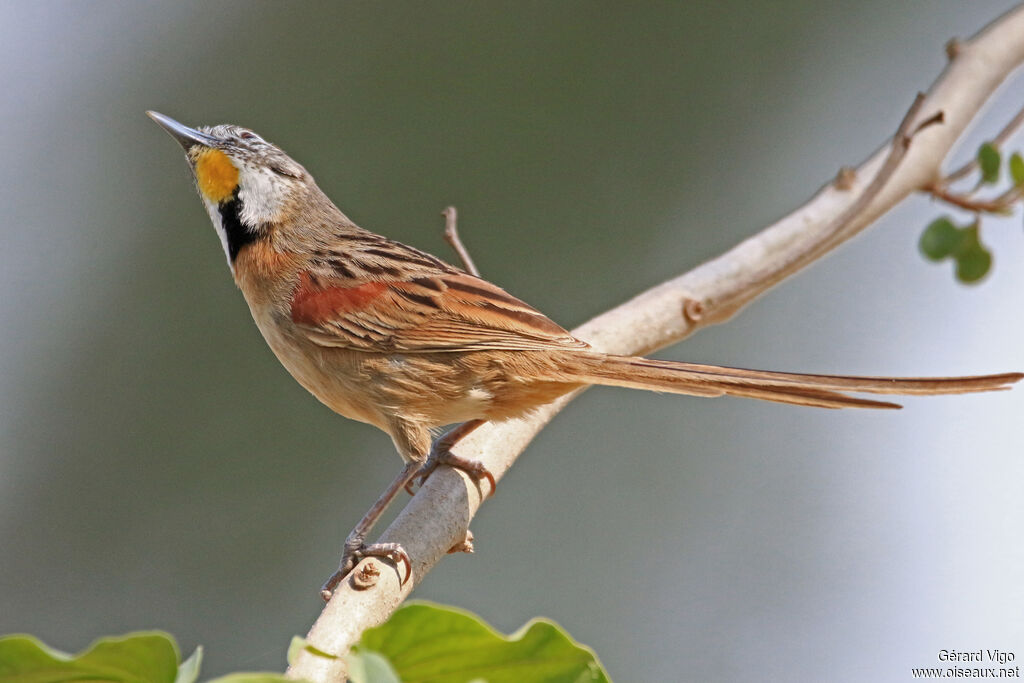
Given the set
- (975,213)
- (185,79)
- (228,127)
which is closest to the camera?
(975,213)

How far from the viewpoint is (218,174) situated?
394 centimetres

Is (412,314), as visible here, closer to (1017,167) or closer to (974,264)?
(974,264)

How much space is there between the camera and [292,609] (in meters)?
7.98

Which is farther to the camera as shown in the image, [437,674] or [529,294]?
[529,294]

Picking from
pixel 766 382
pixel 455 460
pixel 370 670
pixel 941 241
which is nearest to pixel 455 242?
pixel 455 460

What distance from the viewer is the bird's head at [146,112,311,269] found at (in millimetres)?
3910

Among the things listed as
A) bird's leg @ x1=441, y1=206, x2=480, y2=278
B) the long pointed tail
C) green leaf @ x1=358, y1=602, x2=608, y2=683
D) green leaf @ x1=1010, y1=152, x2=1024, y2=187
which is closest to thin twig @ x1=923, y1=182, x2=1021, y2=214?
green leaf @ x1=1010, y1=152, x2=1024, y2=187

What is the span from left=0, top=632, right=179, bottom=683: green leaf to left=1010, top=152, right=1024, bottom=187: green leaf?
2.53 m

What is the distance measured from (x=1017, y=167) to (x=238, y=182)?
2550 millimetres

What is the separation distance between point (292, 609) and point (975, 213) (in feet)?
20.1

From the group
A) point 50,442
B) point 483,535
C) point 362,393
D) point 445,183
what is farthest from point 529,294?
point 362,393

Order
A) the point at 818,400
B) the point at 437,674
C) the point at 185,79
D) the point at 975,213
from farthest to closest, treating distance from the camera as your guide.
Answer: the point at 185,79
the point at 975,213
the point at 818,400
the point at 437,674

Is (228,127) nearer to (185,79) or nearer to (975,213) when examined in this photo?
(975,213)

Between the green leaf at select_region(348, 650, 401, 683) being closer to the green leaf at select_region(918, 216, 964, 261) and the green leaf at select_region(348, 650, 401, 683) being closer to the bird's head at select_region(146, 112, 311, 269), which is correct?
the green leaf at select_region(918, 216, 964, 261)
